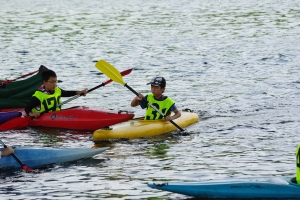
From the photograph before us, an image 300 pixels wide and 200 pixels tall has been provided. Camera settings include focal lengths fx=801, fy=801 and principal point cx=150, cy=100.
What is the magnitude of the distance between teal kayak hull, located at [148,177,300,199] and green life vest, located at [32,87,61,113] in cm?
572

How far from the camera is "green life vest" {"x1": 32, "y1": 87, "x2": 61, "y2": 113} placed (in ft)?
48.3

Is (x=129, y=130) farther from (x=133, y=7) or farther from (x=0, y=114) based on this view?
(x=133, y=7)

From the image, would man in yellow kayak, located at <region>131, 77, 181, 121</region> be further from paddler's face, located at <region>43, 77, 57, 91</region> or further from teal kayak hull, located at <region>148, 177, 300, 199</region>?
teal kayak hull, located at <region>148, 177, 300, 199</region>

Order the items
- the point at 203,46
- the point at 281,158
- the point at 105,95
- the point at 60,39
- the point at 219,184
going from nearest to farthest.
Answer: the point at 219,184 → the point at 281,158 → the point at 105,95 → the point at 203,46 → the point at 60,39

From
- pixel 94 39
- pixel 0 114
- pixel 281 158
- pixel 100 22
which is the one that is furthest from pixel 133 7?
pixel 281 158

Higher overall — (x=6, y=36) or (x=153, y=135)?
(x=6, y=36)

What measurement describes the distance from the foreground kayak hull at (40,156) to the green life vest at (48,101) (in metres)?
2.98

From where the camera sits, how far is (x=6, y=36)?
30.8 meters

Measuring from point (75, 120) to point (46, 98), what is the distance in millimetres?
679

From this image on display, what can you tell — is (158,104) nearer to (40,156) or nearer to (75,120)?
(75,120)

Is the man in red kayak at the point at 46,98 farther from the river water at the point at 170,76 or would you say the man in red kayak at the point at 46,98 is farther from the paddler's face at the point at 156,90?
the paddler's face at the point at 156,90

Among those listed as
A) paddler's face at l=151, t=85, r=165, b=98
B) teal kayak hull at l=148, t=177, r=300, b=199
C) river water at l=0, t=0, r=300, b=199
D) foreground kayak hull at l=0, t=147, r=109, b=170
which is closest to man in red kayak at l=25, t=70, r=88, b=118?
river water at l=0, t=0, r=300, b=199

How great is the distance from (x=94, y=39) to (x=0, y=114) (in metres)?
15.2

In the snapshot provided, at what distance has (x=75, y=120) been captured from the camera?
14.7 meters
